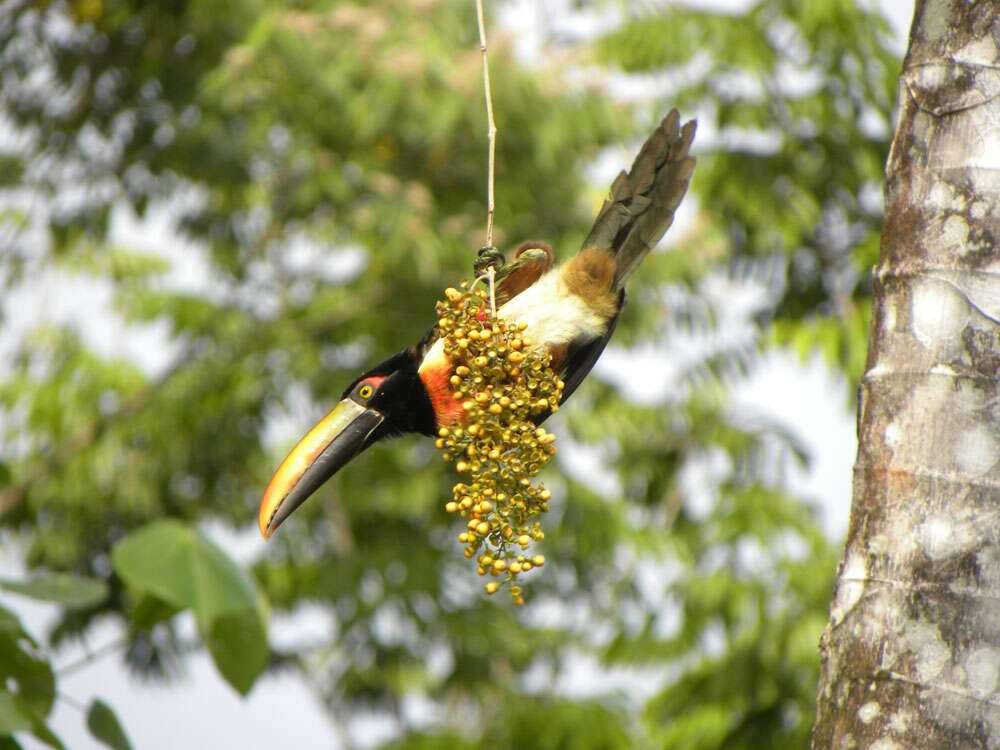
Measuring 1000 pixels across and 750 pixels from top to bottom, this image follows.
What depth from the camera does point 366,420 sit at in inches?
83.9

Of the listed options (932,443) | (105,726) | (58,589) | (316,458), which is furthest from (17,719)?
(932,443)

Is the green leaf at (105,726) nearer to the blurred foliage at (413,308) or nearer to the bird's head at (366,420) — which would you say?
the bird's head at (366,420)

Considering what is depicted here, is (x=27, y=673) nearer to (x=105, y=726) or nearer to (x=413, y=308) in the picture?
(x=105, y=726)

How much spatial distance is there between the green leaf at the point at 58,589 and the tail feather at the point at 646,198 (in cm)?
127

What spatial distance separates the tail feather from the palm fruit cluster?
62 cm

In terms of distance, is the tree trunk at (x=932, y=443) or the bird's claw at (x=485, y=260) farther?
the bird's claw at (x=485, y=260)

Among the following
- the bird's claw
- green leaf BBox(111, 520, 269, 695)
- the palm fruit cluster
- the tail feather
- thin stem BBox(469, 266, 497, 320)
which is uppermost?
the tail feather

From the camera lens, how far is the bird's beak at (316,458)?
194 centimetres

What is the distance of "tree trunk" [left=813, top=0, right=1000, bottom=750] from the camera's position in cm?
131

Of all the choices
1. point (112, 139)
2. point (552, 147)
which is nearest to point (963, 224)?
point (552, 147)

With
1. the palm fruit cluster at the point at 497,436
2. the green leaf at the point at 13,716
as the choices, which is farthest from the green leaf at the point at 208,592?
the palm fruit cluster at the point at 497,436

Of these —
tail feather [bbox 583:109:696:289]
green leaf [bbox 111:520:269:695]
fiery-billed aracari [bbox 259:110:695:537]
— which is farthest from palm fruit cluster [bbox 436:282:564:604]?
green leaf [bbox 111:520:269:695]

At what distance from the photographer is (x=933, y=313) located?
140 cm

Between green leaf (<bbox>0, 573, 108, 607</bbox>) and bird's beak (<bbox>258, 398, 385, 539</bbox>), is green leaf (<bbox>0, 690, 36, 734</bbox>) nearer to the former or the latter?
green leaf (<bbox>0, 573, 108, 607</bbox>)
